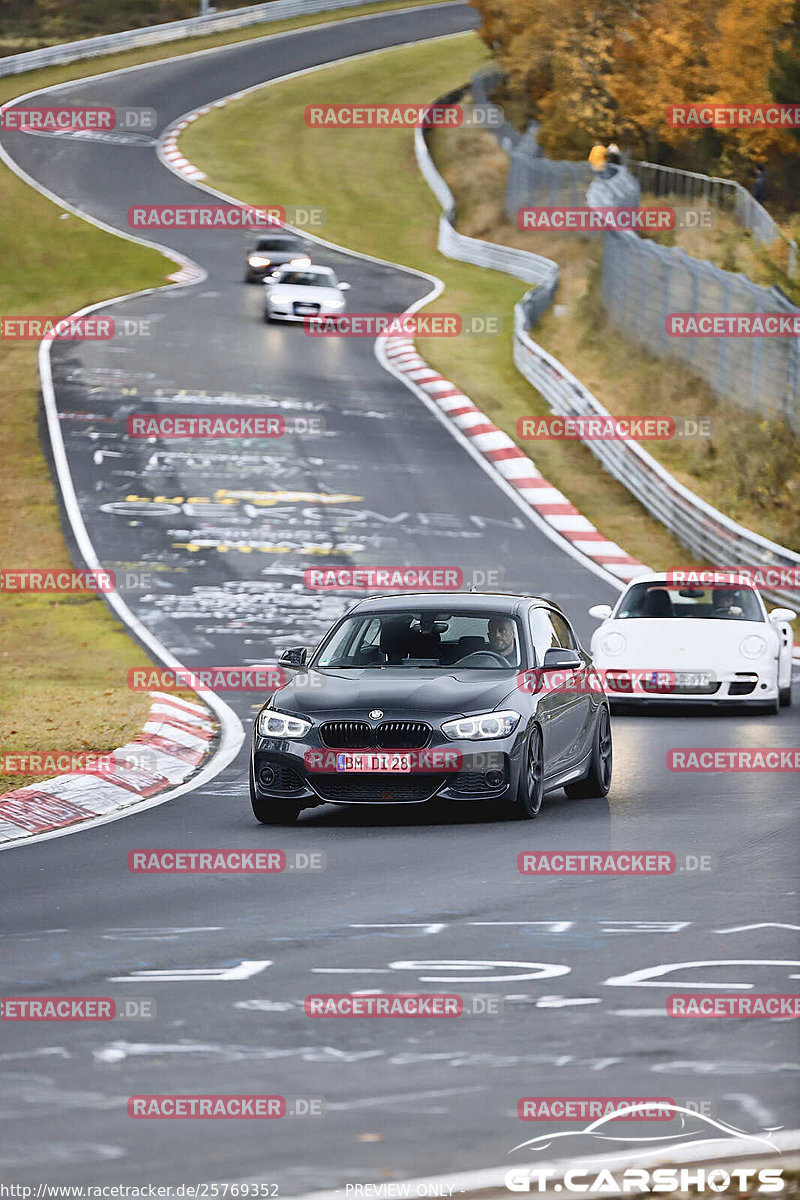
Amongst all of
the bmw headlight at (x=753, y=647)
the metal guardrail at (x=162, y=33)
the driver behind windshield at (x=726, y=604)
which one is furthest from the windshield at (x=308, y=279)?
the metal guardrail at (x=162, y=33)

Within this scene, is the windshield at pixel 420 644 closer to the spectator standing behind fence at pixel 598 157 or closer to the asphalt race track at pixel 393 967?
the asphalt race track at pixel 393 967

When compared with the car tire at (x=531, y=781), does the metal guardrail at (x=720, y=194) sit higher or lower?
lower

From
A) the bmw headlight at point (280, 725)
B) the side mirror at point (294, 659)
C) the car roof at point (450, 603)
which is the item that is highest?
the car roof at point (450, 603)

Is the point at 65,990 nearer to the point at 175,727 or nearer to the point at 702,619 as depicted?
the point at 175,727

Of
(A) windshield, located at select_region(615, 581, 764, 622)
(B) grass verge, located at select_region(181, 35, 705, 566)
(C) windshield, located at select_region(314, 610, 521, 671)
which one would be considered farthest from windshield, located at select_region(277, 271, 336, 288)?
(C) windshield, located at select_region(314, 610, 521, 671)

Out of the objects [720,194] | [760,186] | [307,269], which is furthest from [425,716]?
[760,186]

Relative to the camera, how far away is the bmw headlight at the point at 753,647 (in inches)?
754

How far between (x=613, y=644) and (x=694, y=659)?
2.58ft

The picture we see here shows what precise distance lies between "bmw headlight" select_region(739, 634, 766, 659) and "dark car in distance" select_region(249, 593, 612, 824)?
5506mm

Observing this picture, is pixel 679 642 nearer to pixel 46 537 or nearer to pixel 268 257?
pixel 46 537

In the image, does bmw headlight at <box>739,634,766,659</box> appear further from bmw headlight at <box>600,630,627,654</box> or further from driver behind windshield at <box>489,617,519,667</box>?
Result: driver behind windshield at <box>489,617,519,667</box>

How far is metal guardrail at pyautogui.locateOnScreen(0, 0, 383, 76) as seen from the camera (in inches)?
3159

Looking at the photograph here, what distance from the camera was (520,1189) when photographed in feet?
17.7

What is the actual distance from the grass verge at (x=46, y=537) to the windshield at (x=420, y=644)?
2420 mm
